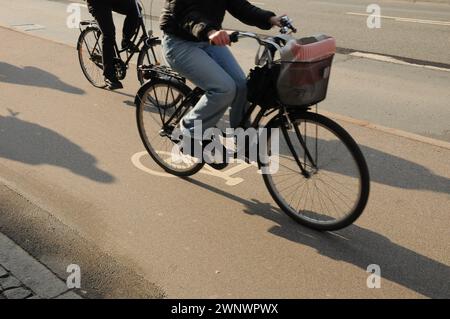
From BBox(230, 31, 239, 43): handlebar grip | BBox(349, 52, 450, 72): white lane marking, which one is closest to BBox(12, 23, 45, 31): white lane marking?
BBox(349, 52, 450, 72): white lane marking

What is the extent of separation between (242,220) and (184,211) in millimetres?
497

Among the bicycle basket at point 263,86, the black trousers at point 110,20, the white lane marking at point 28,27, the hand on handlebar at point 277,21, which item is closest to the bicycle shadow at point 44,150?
the black trousers at point 110,20

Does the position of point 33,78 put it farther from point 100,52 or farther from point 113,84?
point 113,84

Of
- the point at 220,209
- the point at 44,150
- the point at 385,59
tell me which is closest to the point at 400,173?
the point at 220,209

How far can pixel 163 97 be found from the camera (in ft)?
14.7

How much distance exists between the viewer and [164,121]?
15.1 feet

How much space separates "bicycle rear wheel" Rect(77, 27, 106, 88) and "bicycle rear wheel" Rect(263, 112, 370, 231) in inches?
153

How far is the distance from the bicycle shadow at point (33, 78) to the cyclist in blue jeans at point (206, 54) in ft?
11.3

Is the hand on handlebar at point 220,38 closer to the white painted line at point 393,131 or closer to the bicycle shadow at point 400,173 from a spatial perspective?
the bicycle shadow at point 400,173

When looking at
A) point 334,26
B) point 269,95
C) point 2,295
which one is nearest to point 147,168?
point 269,95

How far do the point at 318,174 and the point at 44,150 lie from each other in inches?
114

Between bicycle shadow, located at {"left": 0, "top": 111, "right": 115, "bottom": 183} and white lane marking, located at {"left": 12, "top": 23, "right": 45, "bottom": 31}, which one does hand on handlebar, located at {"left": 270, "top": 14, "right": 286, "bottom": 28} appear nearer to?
bicycle shadow, located at {"left": 0, "top": 111, "right": 115, "bottom": 183}

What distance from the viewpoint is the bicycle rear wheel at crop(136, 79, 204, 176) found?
173 inches

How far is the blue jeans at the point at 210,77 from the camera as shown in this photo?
369 cm
